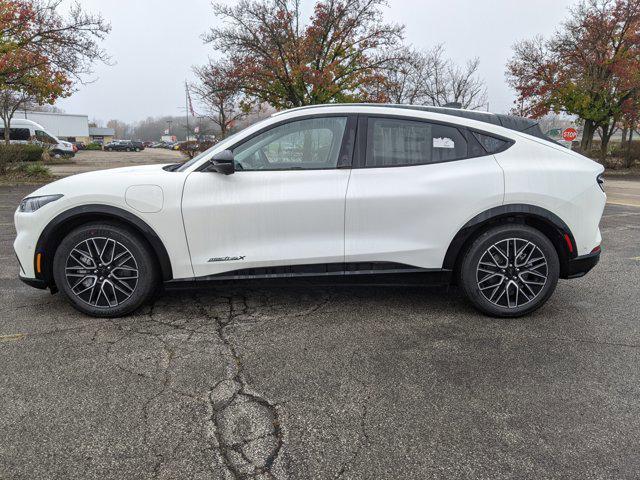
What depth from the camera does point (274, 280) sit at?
370cm

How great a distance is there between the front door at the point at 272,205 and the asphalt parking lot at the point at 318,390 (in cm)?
56

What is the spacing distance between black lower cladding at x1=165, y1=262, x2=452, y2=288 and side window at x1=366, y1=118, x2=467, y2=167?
873mm

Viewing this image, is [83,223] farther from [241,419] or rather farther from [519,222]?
[519,222]

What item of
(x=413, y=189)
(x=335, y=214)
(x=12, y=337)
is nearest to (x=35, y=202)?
(x=12, y=337)

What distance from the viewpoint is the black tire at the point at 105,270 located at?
144 inches

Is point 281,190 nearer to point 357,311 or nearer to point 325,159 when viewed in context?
point 325,159

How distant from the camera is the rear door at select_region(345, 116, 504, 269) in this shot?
144 inches

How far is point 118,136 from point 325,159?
127m

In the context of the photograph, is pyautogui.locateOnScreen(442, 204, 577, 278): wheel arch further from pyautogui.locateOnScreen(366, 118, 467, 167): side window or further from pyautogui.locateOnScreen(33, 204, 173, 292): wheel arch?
pyautogui.locateOnScreen(33, 204, 173, 292): wheel arch

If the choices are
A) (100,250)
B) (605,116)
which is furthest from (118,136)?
(100,250)

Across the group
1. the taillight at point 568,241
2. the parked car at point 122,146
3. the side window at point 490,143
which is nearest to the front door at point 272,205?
the side window at point 490,143

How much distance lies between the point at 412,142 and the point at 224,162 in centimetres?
152

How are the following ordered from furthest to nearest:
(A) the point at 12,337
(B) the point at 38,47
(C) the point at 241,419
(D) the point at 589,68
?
(D) the point at 589,68 → (B) the point at 38,47 → (A) the point at 12,337 → (C) the point at 241,419

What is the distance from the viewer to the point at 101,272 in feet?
12.2
